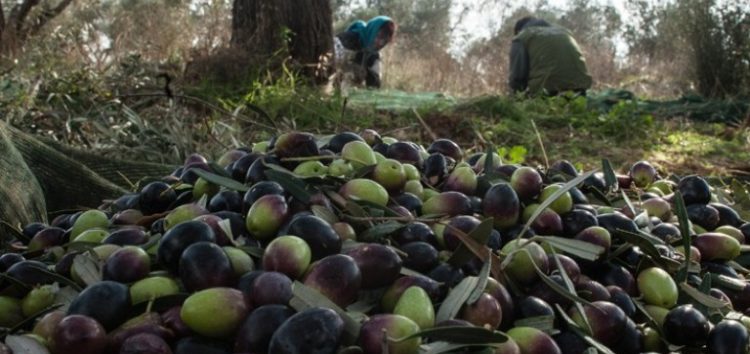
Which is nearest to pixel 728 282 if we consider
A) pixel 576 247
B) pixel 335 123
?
pixel 576 247

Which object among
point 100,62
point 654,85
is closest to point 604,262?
point 100,62

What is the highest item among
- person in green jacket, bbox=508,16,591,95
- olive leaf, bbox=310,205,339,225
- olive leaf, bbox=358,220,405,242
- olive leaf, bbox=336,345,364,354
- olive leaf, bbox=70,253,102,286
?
person in green jacket, bbox=508,16,591,95

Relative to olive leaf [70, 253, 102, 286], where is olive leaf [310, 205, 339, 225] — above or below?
above

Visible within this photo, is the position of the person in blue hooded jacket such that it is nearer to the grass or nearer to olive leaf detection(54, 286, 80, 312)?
the grass

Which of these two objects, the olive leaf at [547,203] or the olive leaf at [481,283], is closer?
the olive leaf at [481,283]

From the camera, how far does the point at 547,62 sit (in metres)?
8.54

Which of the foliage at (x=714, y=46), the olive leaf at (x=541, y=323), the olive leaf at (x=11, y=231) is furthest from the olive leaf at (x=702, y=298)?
the foliage at (x=714, y=46)

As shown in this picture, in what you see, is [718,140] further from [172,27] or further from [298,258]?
[298,258]

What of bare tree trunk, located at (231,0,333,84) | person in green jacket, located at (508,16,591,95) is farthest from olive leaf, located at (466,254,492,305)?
person in green jacket, located at (508,16,591,95)

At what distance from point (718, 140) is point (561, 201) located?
5180mm

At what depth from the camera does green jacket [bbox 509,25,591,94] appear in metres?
8.39

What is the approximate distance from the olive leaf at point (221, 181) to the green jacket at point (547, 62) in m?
7.20

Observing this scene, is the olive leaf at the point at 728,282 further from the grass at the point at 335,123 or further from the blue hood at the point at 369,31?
Answer: the blue hood at the point at 369,31

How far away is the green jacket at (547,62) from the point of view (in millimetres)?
8391
